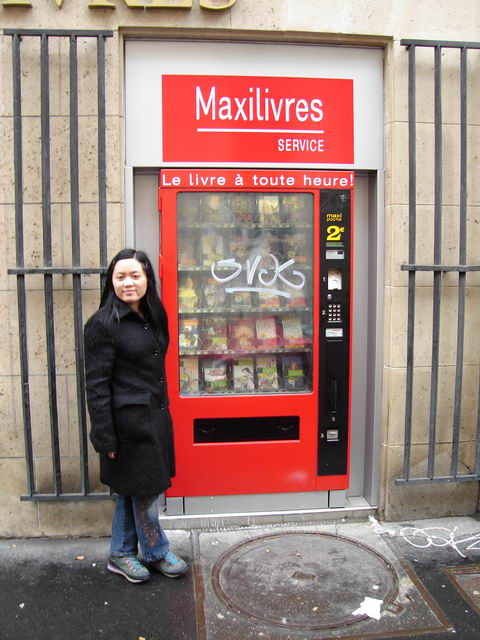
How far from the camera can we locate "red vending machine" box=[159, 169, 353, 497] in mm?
3959

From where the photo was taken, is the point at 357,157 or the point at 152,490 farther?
the point at 357,157

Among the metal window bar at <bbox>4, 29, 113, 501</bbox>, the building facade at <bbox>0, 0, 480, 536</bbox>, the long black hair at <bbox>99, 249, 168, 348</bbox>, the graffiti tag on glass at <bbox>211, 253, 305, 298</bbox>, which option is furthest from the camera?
the graffiti tag on glass at <bbox>211, 253, 305, 298</bbox>

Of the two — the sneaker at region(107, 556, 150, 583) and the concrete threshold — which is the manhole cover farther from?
the sneaker at region(107, 556, 150, 583)

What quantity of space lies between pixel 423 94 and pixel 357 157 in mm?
591

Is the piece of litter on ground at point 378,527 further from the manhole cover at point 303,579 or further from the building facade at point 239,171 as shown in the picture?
the manhole cover at point 303,579

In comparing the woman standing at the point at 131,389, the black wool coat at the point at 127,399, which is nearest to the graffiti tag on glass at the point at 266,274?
the woman standing at the point at 131,389

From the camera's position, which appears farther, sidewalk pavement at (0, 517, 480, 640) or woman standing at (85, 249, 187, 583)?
woman standing at (85, 249, 187, 583)

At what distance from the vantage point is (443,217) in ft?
13.1

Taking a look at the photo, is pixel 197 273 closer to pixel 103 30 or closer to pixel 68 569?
pixel 103 30

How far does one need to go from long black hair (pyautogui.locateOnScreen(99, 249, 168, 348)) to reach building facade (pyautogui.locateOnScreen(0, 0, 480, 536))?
0.46m

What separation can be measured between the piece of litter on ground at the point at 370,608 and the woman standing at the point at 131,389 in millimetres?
1219

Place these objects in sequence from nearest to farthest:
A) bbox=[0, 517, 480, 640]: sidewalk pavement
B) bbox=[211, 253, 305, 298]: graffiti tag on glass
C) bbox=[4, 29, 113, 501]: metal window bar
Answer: bbox=[0, 517, 480, 640]: sidewalk pavement, bbox=[4, 29, 113, 501]: metal window bar, bbox=[211, 253, 305, 298]: graffiti tag on glass

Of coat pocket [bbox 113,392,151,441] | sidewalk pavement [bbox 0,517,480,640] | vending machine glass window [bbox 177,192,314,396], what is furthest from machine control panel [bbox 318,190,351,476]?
coat pocket [bbox 113,392,151,441]

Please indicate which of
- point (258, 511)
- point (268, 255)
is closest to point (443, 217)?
point (268, 255)
